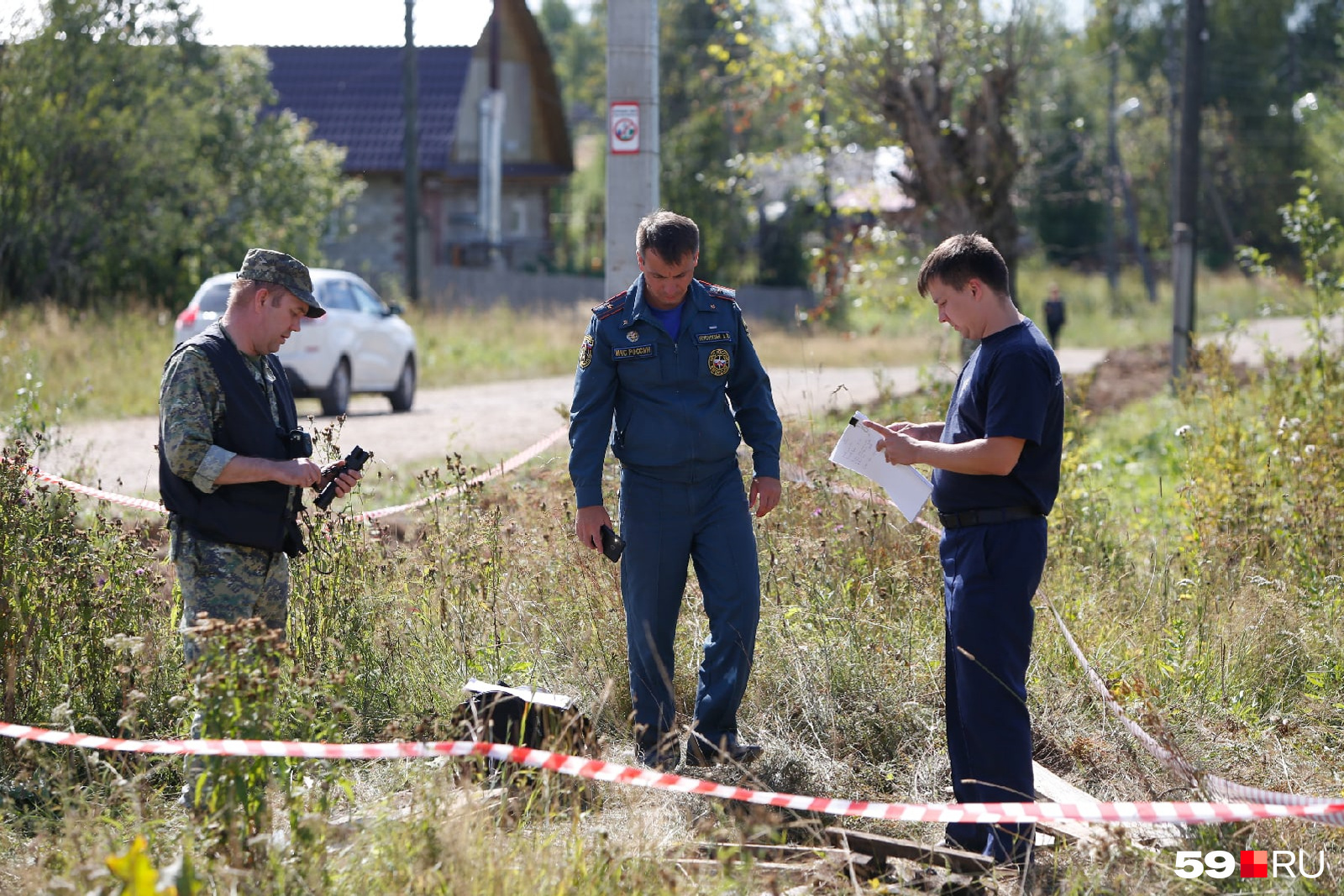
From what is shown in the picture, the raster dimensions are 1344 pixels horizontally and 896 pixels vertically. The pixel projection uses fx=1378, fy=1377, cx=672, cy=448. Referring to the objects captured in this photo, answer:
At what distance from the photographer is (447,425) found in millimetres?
13969

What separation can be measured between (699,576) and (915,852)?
123 cm

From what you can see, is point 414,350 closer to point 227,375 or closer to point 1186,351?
point 1186,351

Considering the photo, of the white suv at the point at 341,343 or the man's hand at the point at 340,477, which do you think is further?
the white suv at the point at 341,343

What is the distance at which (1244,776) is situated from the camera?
4.52 m

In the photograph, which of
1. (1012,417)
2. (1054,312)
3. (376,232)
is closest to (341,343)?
(1012,417)

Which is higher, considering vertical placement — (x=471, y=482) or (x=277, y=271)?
(x=277, y=271)

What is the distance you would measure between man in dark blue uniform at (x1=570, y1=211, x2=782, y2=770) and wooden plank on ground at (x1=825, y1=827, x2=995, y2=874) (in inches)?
27.4

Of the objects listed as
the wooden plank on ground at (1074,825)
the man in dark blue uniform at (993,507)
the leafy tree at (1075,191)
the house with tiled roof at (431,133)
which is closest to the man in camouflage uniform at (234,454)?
the man in dark blue uniform at (993,507)

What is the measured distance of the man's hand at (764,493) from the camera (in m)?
4.62

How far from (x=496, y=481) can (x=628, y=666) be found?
344 centimetres

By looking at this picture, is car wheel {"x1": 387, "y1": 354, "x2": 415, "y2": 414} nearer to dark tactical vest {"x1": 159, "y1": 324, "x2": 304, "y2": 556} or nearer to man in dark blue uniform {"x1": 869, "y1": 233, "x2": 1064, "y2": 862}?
dark tactical vest {"x1": 159, "y1": 324, "x2": 304, "y2": 556}

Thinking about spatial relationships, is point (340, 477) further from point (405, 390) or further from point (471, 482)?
point (405, 390)

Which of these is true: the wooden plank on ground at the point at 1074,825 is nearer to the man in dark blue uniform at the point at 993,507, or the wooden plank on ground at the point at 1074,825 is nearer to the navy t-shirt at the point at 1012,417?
the man in dark blue uniform at the point at 993,507

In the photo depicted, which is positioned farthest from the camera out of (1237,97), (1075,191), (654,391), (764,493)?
(1237,97)
